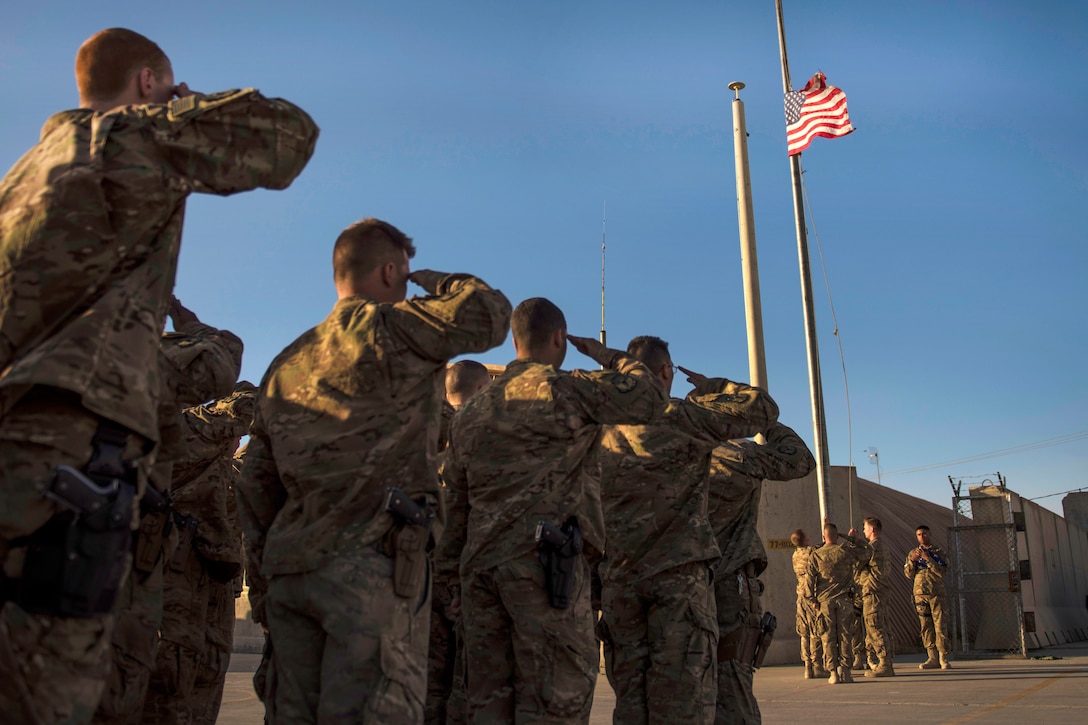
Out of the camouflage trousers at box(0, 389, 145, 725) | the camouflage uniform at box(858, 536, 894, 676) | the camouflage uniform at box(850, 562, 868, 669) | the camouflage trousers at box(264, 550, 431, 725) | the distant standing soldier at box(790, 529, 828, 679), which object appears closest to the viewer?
the camouflage trousers at box(0, 389, 145, 725)

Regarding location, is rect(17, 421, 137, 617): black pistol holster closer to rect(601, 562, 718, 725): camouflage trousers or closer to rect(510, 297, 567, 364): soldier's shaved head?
rect(510, 297, 567, 364): soldier's shaved head

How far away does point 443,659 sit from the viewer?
4934 millimetres

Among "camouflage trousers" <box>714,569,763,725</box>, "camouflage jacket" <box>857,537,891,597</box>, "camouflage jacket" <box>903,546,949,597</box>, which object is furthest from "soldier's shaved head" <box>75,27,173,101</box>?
"camouflage jacket" <box>903,546,949,597</box>

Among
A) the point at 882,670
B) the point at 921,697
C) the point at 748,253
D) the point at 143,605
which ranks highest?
the point at 748,253

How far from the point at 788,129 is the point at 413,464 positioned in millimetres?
15589

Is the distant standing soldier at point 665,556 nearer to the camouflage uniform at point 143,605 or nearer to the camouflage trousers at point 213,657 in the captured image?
the camouflage uniform at point 143,605

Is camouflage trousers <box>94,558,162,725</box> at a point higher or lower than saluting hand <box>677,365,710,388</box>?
lower

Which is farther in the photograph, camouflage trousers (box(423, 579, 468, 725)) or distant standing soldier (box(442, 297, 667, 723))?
camouflage trousers (box(423, 579, 468, 725))

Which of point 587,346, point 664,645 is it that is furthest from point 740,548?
point 587,346

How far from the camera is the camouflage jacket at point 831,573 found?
12.2m

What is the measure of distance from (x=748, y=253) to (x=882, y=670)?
690cm

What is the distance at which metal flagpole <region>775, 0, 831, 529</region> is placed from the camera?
14.3 m

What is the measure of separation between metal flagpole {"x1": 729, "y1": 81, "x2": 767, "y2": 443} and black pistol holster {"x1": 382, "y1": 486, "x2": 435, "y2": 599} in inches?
468

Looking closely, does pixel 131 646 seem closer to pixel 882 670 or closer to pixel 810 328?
pixel 882 670
